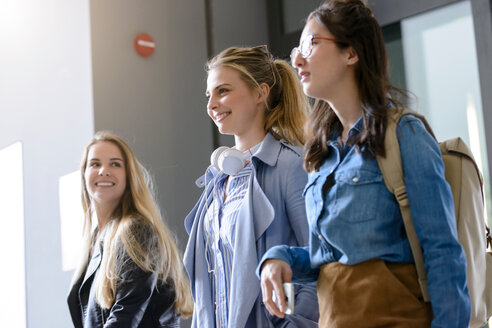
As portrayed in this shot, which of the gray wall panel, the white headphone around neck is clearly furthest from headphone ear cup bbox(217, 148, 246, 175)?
the gray wall panel

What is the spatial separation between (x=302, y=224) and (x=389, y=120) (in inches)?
25.7

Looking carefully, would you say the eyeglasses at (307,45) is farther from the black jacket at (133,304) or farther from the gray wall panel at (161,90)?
the gray wall panel at (161,90)

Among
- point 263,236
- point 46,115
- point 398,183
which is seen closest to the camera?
point 398,183

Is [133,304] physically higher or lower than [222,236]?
lower

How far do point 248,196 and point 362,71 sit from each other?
0.66 metres

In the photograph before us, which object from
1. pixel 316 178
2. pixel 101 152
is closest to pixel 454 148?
pixel 316 178

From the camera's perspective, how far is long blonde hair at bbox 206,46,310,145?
2273 mm

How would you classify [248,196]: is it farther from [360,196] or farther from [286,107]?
[360,196]

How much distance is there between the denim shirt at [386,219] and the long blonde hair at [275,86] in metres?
0.75

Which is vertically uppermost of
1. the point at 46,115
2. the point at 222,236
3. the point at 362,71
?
the point at 46,115

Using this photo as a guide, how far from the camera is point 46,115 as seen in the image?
13.2 ft

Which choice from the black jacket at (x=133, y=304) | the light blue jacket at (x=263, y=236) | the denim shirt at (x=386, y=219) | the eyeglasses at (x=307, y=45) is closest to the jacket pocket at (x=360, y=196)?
the denim shirt at (x=386, y=219)

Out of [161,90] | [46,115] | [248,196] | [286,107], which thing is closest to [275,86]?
[286,107]

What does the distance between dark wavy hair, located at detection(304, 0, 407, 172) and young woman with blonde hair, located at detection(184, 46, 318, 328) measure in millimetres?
442
